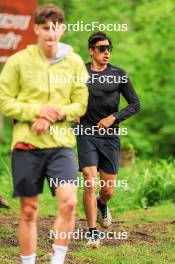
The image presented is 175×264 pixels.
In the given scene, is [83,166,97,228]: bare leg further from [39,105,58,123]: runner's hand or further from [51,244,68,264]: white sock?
[39,105,58,123]: runner's hand

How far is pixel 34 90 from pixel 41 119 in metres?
0.26

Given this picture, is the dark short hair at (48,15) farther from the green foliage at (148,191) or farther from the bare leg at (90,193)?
the green foliage at (148,191)

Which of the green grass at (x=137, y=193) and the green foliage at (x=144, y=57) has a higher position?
the green foliage at (x=144, y=57)

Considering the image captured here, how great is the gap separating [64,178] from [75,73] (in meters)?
0.86

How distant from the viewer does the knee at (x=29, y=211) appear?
6.07 metres

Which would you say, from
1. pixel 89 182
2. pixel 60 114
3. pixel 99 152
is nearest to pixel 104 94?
pixel 99 152

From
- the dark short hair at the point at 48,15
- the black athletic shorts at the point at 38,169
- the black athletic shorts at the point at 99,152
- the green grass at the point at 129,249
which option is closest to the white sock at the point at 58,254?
the black athletic shorts at the point at 38,169

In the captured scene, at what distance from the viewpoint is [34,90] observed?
6016 mm

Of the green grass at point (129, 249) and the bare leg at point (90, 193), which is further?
the bare leg at point (90, 193)

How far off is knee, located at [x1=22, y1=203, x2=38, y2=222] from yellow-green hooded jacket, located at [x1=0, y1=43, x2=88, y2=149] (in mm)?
479

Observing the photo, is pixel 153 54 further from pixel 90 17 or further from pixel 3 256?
pixel 3 256

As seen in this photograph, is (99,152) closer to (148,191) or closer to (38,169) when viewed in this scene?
(38,169)

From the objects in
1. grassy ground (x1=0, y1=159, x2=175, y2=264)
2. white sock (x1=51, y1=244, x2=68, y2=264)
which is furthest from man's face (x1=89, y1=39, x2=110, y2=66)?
white sock (x1=51, y1=244, x2=68, y2=264)

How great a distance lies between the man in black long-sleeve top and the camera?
27.0 feet
